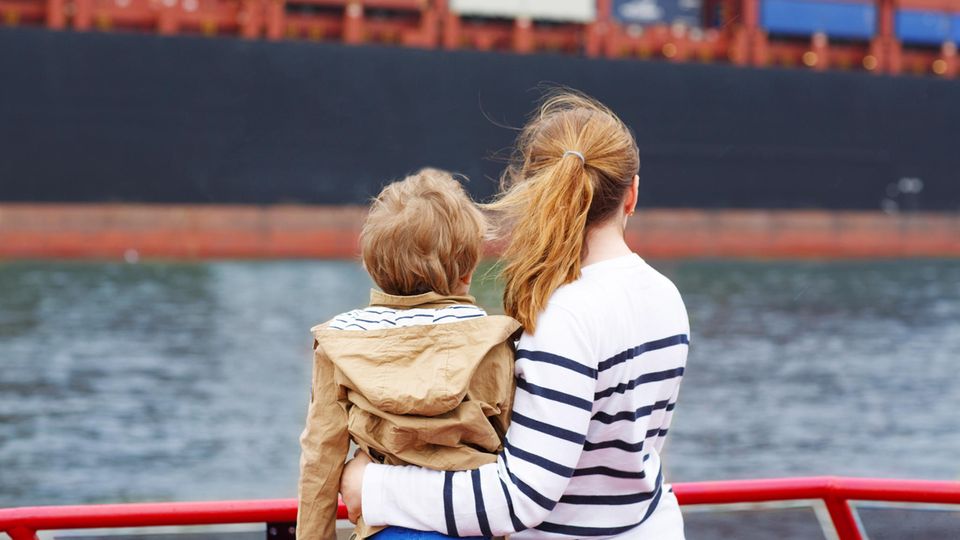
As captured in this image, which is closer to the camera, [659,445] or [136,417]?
[659,445]

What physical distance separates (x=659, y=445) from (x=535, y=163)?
44 cm

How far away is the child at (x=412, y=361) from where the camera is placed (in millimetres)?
1211

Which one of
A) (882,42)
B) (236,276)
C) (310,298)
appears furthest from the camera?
(882,42)

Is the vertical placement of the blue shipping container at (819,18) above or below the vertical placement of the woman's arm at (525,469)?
above

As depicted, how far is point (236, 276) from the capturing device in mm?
20125

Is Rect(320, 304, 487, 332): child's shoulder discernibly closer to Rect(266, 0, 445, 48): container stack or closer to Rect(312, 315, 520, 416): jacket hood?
Rect(312, 315, 520, 416): jacket hood

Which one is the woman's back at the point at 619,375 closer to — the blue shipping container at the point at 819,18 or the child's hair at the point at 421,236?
the child's hair at the point at 421,236

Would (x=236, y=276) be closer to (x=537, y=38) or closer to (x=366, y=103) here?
(x=366, y=103)

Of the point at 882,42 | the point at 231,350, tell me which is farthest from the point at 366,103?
the point at 882,42

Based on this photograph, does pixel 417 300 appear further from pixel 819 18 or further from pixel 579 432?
pixel 819 18

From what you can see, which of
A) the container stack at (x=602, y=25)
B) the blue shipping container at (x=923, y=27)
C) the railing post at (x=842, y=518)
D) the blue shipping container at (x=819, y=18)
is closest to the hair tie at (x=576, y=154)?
the railing post at (x=842, y=518)

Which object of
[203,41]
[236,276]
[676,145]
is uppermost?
[203,41]

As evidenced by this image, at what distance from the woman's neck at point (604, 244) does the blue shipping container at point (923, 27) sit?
2777cm

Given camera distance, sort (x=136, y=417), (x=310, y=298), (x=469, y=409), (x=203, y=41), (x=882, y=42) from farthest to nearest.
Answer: (x=882, y=42), (x=203, y=41), (x=310, y=298), (x=136, y=417), (x=469, y=409)
